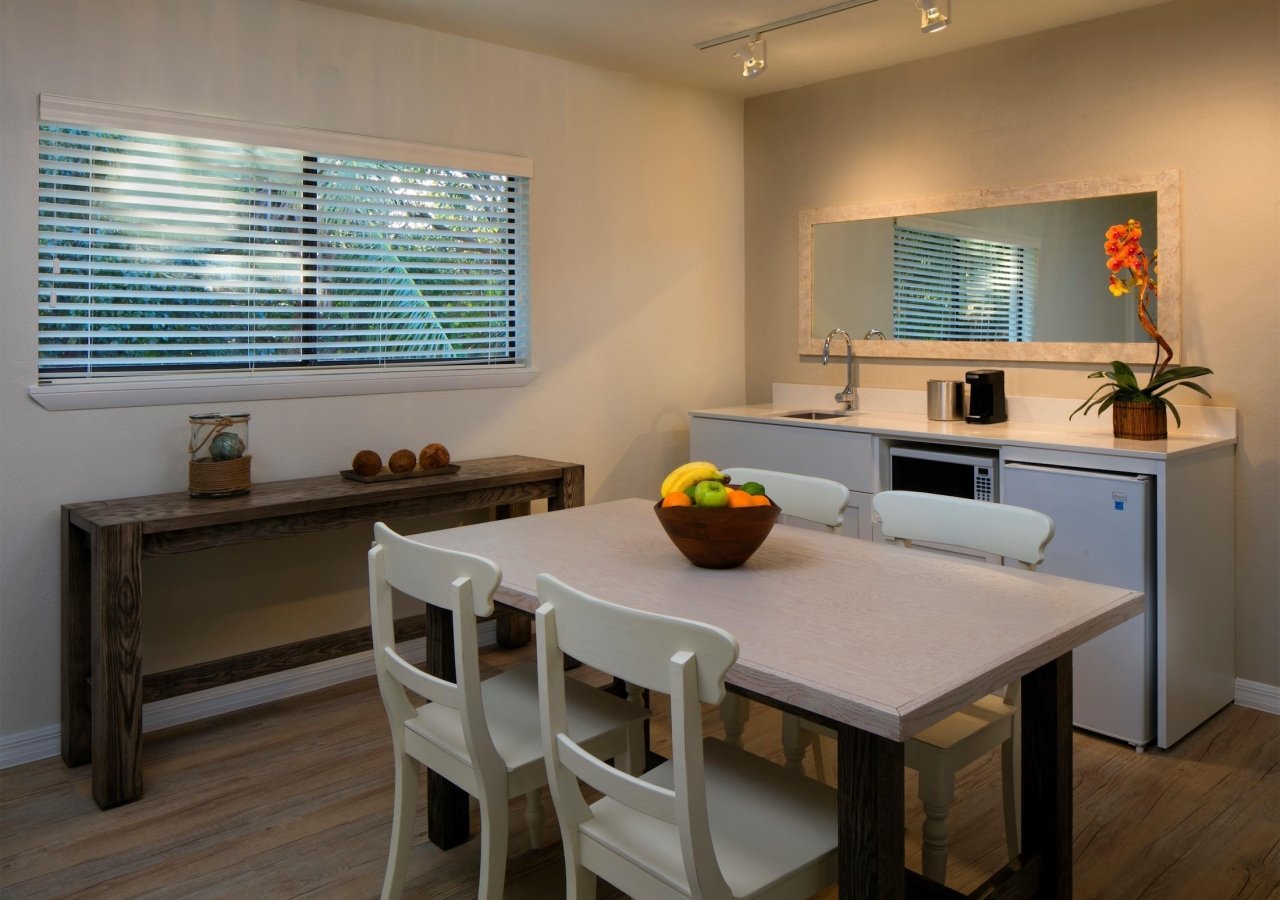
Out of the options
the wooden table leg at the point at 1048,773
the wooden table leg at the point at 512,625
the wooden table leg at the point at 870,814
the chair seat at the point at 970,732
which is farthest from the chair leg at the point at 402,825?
the wooden table leg at the point at 512,625

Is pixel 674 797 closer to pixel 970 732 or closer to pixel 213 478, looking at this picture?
pixel 970 732

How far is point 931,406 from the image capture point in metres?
4.07

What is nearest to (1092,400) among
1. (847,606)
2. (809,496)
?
(809,496)

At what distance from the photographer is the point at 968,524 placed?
7.76 feet

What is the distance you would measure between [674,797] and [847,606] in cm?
56

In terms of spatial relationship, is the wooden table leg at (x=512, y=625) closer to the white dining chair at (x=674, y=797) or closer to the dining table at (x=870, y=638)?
the dining table at (x=870, y=638)

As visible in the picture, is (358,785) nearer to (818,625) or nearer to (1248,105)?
(818,625)

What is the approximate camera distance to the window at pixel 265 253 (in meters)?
3.12

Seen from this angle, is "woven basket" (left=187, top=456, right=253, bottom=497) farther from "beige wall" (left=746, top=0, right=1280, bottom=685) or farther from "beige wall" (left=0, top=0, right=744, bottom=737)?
"beige wall" (left=746, top=0, right=1280, bottom=685)

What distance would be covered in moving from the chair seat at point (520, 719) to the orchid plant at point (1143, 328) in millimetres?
2095

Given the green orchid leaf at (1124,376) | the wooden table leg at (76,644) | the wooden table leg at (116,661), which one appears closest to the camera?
the wooden table leg at (116,661)

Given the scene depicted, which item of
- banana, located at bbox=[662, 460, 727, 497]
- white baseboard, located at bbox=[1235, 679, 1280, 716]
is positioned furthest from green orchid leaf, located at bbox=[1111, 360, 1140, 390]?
banana, located at bbox=[662, 460, 727, 497]

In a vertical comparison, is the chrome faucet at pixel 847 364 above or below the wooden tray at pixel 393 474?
above

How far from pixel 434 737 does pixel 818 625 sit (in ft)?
2.82
